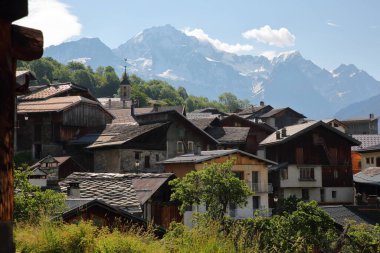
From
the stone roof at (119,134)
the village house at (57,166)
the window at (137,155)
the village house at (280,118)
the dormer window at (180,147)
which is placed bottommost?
the village house at (57,166)

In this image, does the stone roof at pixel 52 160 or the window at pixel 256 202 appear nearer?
the window at pixel 256 202

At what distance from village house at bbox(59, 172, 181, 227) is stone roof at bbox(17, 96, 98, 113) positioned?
19988mm

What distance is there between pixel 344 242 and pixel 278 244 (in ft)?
11.4

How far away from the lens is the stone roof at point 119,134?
48.2 meters

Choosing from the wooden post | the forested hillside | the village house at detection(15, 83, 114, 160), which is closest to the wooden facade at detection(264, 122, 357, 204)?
the village house at detection(15, 83, 114, 160)

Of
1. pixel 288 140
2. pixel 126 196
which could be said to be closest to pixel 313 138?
pixel 288 140

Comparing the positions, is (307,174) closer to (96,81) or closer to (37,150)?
(37,150)

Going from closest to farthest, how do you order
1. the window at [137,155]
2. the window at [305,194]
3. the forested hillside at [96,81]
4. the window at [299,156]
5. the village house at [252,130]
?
the window at [137,155], the window at [305,194], the window at [299,156], the village house at [252,130], the forested hillside at [96,81]

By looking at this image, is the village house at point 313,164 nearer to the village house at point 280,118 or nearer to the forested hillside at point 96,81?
the village house at point 280,118

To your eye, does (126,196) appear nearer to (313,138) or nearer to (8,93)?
(8,93)

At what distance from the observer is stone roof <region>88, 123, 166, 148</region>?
A: 1896 inches

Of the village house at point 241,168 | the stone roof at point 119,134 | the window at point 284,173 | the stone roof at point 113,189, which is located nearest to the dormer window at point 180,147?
the stone roof at point 119,134

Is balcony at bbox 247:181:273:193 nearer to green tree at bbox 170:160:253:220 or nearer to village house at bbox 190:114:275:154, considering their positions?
village house at bbox 190:114:275:154

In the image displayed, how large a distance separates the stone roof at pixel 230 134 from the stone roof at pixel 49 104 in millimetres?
13444
